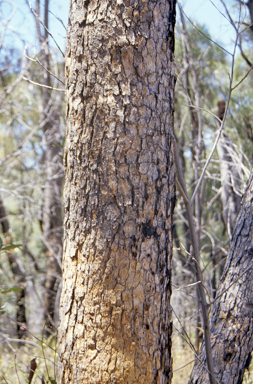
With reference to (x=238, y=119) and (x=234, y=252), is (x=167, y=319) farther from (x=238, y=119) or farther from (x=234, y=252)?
(x=238, y=119)

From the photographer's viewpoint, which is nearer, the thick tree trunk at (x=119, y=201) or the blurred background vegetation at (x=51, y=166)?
the thick tree trunk at (x=119, y=201)

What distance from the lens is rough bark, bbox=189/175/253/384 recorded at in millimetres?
A: 1653

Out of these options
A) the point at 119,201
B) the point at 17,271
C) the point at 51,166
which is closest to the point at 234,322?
the point at 119,201

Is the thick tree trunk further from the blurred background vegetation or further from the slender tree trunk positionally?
the slender tree trunk

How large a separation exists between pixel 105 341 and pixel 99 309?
91mm

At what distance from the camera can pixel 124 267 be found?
0.96 m

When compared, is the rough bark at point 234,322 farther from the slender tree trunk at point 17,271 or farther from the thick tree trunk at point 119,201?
the slender tree trunk at point 17,271

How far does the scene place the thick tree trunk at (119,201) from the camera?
951mm

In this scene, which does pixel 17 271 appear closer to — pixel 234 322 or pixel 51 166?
pixel 51 166

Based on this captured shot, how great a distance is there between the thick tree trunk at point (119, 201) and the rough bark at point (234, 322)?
0.75 meters

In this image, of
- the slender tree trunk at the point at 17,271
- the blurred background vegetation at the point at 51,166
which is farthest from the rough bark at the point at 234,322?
the slender tree trunk at the point at 17,271

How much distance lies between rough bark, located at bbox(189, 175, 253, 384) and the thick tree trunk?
2.47 feet

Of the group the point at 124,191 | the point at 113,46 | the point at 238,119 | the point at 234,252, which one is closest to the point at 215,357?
the point at 234,252

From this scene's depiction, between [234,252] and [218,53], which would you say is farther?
[218,53]
